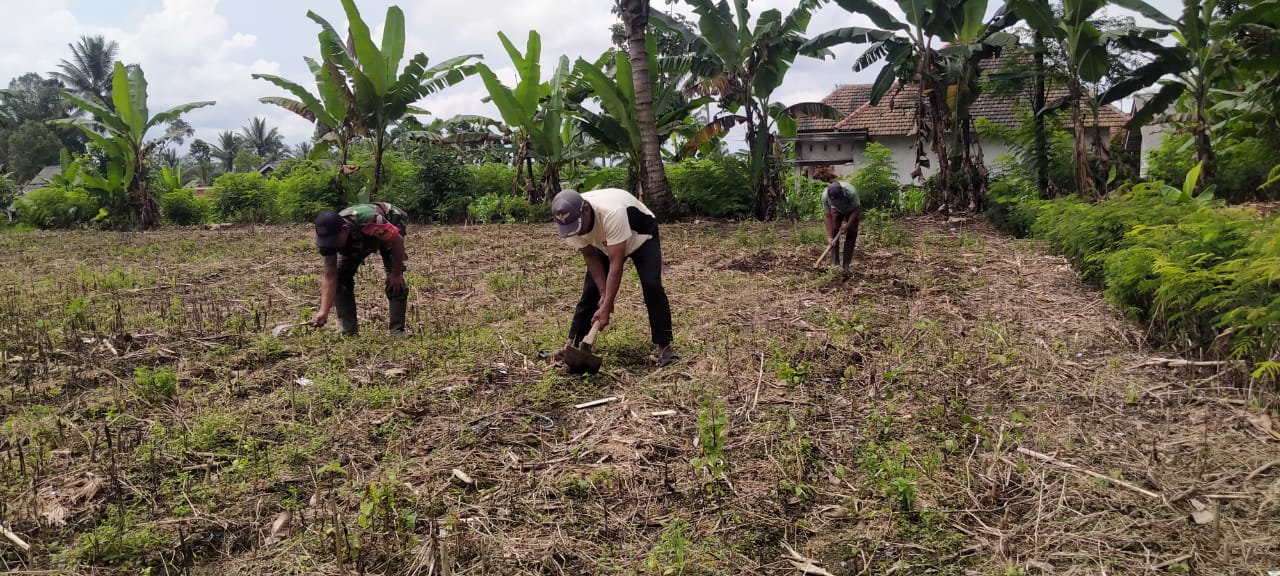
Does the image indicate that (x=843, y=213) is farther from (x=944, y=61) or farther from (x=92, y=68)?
(x=92, y=68)

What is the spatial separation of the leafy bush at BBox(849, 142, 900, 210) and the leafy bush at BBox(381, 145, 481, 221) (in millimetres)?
7914

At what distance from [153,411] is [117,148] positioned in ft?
43.9

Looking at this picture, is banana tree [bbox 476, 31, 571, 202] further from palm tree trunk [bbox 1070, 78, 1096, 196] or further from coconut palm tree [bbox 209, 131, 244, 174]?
coconut palm tree [bbox 209, 131, 244, 174]

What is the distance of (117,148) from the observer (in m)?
14.2

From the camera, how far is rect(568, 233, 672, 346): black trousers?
442cm

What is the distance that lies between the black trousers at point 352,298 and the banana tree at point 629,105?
290 inches

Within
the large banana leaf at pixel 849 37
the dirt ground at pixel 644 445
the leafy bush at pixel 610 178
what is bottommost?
the dirt ground at pixel 644 445

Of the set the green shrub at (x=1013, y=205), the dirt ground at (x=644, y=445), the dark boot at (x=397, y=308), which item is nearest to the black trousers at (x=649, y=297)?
the dirt ground at (x=644, y=445)

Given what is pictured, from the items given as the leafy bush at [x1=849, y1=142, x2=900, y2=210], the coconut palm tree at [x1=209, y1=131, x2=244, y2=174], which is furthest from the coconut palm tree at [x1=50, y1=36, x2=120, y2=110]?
the leafy bush at [x1=849, y1=142, x2=900, y2=210]

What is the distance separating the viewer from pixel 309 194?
50.8 feet

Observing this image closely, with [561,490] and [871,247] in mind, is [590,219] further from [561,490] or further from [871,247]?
[871,247]

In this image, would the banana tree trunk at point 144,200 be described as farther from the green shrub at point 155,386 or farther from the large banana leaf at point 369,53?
the green shrub at point 155,386

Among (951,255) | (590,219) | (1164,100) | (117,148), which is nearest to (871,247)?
(951,255)

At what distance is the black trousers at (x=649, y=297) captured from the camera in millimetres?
4422
